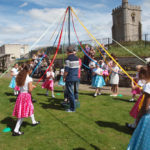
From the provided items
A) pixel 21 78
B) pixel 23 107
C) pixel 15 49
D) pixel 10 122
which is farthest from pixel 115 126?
pixel 15 49

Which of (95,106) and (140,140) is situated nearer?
(140,140)

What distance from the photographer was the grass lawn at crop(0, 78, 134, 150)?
3.12m

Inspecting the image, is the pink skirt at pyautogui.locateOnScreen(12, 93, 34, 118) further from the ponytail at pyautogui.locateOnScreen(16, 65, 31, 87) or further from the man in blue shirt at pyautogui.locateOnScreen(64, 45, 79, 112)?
the man in blue shirt at pyautogui.locateOnScreen(64, 45, 79, 112)

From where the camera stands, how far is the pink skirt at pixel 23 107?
12.0ft

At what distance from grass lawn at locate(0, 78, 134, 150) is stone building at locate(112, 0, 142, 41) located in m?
50.5

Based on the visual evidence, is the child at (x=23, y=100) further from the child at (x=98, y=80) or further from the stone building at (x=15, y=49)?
the stone building at (x=15, y=49)

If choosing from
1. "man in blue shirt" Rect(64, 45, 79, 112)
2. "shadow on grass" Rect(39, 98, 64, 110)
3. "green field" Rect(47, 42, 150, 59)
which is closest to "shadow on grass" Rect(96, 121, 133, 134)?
"man in blue shirt" Rect(64, 45, 79, 112)

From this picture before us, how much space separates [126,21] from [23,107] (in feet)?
181

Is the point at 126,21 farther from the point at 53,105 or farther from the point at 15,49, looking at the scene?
the point at 53,105

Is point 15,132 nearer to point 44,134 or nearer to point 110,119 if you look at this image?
point 44,134

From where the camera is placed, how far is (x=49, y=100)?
6.43m

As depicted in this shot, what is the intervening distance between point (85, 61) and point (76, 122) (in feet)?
27.0

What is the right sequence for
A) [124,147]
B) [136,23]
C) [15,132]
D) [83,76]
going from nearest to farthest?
[124,147]
[15,132]
[83,76]
[136,23]

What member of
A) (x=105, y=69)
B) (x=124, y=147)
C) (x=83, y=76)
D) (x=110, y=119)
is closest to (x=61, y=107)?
(x=110, y=119)
